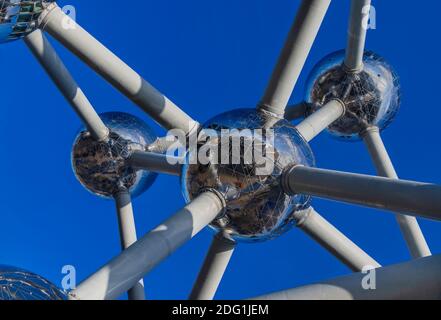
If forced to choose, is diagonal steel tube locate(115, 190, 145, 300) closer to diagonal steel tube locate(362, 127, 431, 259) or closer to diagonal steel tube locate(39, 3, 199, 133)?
diagonal steel tube locate(39, 3, 199, 133)

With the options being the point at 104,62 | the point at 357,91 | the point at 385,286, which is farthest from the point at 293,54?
the point at 385,286

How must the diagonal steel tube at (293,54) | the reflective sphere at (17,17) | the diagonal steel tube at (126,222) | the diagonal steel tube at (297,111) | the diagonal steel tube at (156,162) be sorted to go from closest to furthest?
the reflective sphere at (17,17) < the diagonal steel tube at (293,54) < the diagonal steel tube at (156,162) < the diagonal steel tube at (126,222) < the diagonal steel tube at (297,111)

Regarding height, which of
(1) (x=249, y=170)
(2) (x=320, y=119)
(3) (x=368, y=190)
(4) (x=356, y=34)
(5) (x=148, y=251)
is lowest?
(5) (x=148, y=251)

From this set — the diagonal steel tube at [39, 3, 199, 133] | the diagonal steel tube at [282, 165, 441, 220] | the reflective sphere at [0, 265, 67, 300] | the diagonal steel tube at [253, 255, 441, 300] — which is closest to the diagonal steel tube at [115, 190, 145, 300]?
the diagonal steel tube at [39, 3, 199, 133]

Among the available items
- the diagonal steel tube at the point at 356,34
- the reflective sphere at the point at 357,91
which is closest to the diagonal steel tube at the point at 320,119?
the reflective sphere at the point at 357,91

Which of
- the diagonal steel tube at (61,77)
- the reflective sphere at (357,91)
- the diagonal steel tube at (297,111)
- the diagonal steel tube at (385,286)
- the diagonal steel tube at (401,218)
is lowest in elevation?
the diagonal steel tube at (385,286)

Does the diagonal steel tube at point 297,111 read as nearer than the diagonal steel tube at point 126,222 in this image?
No

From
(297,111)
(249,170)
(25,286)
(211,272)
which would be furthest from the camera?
(297,111)

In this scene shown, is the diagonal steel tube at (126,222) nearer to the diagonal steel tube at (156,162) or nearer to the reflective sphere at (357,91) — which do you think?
the diagonal steel tube at (156,162)

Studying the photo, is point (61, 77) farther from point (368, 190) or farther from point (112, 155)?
point (368, 190)
